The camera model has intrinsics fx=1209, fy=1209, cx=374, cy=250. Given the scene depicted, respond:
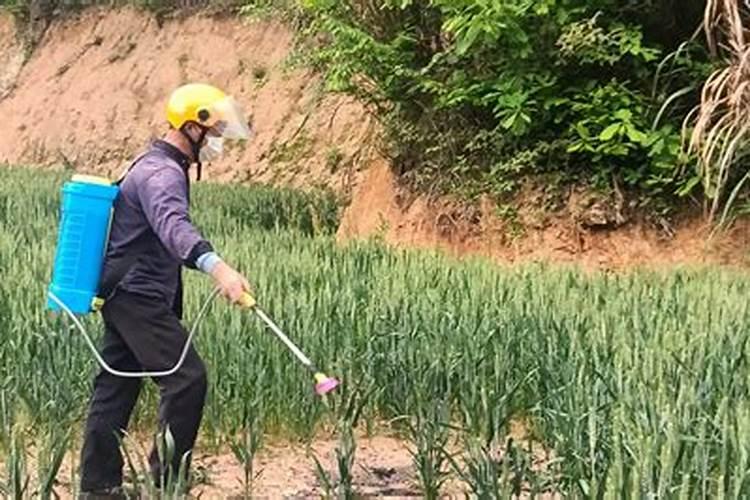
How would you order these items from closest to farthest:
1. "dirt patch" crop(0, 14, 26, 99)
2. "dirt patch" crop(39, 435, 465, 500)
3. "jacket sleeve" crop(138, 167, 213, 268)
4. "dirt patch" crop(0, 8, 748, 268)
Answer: "jacket sleeve" crop(138, 167, 213, 268)
"dirt patch" crop(39, 435, 465, 500)
"dirt patch" crop(0, 8, 748, 268)
"dirt patch" crop(0, 14, 26, 99)

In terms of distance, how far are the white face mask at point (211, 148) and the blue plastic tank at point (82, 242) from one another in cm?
32

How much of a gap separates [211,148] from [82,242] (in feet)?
1.70

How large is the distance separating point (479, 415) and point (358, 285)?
2.14m

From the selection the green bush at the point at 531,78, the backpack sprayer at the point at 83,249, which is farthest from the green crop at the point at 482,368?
the green bush at the point at 531,78

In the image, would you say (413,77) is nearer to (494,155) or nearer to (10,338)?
(494,155)

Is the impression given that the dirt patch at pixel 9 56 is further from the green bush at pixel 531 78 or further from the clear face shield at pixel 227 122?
the clear face shield at pixel 227 122

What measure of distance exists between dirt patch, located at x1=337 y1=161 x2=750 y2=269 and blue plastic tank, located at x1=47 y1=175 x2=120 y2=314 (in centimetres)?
508

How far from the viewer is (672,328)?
4.89 metres

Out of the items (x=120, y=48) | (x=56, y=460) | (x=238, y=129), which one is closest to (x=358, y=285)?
(x=238, y=129)

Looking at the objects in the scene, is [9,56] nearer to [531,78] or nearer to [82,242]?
[531,78]

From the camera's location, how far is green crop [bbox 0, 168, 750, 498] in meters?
3.06

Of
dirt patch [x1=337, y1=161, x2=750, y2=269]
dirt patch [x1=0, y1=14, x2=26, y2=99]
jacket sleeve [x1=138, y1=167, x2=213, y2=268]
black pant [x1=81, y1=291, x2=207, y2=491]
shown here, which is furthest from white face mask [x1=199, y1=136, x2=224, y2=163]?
dirt patch [x1=0, y1=14, x2=26, y2=99]

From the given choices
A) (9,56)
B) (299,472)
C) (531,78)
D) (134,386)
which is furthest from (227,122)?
(9,56)

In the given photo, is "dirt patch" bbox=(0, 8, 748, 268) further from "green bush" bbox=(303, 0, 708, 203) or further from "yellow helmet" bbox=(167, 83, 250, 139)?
"yellow helmet" bbox=(167, 83, 250, 139)
